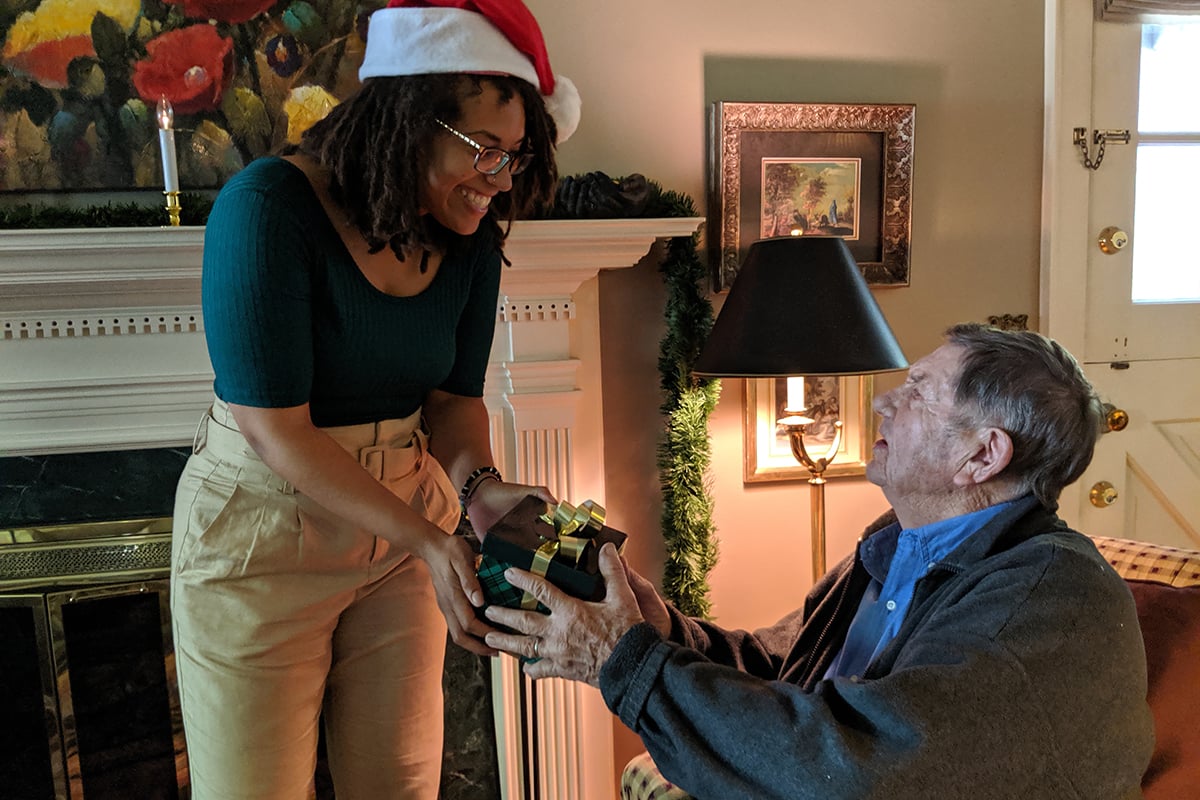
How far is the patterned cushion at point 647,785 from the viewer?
1.12 metres

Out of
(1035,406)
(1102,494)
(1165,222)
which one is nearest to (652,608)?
(1035,406)

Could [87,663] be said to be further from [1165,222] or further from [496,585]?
[1165,222]

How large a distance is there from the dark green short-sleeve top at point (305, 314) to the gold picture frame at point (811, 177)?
99cm

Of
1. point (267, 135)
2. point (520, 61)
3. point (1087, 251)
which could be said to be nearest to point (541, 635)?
point (520, 61)

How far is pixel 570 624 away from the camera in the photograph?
100cm

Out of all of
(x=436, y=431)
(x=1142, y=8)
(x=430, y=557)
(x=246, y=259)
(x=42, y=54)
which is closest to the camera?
(x=246, y=259)

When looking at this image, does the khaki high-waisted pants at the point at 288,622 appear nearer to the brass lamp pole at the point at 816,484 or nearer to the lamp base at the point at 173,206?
the lamp base at the point at 173,206

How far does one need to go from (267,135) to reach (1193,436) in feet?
8.19

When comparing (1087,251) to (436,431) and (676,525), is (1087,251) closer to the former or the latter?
(676,525)

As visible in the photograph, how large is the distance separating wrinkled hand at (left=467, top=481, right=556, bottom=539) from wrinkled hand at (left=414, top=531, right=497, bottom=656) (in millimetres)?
159

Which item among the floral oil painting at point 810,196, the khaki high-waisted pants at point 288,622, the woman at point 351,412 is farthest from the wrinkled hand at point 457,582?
the floral oil painting at point 810,196

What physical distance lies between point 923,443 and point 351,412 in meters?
0.76

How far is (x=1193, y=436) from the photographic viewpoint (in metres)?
2.42

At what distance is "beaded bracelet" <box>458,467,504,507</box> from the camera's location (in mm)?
1328
